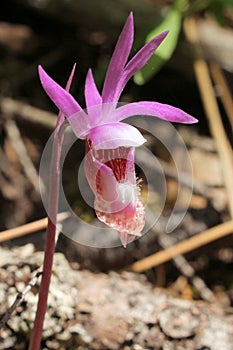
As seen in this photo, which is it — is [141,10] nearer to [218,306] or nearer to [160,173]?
[160,173]

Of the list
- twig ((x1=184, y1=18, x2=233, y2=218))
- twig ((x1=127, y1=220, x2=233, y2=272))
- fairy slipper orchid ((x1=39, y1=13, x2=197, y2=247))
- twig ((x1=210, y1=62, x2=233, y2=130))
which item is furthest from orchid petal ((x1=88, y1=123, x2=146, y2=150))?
twig ((x1=210, y1=62, x2=233, y2=130))

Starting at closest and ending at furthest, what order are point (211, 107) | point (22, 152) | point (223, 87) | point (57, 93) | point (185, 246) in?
point (57, 93), point (185, 246), point (22, 152), point (211, 107), point (223, 87)

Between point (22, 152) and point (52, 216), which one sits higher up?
point (22, 152)

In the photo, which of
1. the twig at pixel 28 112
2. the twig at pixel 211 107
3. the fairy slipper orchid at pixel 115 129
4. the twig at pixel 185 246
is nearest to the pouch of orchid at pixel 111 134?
the fairy slipper orchid at pixel 115 129

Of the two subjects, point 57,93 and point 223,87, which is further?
point 223,87

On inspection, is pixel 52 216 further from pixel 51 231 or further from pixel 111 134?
pixel 111 134

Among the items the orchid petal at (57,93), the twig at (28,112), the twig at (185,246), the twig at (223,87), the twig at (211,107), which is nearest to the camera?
the orchid petal at (57,93)

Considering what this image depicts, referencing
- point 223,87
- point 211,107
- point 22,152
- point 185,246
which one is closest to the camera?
point 185,246

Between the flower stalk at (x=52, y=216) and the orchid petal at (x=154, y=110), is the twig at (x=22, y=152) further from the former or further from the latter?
the orchid petal at (x=154, y=110)

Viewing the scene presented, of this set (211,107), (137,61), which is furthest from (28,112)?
(137,61)
